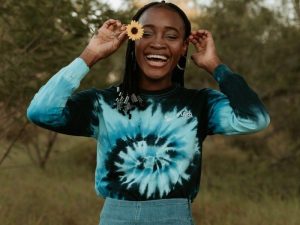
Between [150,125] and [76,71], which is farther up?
[76,71]

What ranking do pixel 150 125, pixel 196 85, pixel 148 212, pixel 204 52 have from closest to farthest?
1. pixel 148 212
2. pixel 150 125
3. pixel 204 52
4. pixel 196 85

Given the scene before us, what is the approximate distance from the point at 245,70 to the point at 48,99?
326 inches

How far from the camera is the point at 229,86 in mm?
2203

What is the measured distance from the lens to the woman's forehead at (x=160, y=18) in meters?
2.22

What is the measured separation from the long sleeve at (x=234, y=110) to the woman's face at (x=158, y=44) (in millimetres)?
195

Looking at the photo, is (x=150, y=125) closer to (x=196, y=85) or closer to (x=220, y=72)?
(x=220, y=72)

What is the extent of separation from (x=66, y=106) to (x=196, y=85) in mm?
9450

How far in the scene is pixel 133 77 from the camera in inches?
89.8

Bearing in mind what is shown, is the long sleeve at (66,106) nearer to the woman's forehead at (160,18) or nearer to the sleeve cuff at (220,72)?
the woman's forehead at (160,18)

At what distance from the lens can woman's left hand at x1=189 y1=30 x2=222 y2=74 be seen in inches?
91.4

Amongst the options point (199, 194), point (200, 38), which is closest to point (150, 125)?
point (200, 38)

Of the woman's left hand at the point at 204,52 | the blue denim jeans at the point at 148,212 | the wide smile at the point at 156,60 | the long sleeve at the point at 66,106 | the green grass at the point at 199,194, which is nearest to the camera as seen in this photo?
the blue denim jeans at the point at 148,212

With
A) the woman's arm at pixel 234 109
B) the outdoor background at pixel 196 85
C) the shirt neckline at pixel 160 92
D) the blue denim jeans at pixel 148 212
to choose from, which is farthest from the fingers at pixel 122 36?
the outdoor background at pixel 196 85

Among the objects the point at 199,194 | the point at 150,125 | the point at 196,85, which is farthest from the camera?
the point at 196,85
